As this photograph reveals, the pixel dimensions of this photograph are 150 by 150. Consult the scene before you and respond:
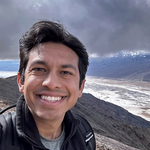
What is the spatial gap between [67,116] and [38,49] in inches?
38.5

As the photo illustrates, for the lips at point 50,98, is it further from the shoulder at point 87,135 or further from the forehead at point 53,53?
the shoulder at point 87,135

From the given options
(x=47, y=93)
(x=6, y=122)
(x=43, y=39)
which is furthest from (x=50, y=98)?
(x=43, y=39)

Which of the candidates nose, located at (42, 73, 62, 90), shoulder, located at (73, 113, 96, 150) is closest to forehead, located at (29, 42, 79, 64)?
nose, located at (42, 73, 62, 90)

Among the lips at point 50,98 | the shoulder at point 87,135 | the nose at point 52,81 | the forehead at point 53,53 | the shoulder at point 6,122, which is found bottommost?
the shoulder at point 87,135

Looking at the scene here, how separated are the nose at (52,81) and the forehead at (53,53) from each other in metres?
0.19

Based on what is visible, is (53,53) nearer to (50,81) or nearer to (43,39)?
(43,39)

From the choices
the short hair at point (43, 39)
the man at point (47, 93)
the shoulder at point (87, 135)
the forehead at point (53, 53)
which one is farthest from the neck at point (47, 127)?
the forehead at point (53, 53)

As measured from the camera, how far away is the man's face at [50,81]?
1.57m

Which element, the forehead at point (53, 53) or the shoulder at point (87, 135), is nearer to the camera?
the forehead at point (53, 53)

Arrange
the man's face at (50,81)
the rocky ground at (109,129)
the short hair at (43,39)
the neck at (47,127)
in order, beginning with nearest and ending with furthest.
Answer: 1. the man's face at (50,81)
2. the neck at (47,127)
3. the short hair at (43,39)
4. the rocky ground at (109,129)

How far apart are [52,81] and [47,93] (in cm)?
14

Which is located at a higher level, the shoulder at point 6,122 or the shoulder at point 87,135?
the shoulder at point 6,122

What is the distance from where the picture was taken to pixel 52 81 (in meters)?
1.56

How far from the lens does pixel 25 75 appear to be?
175cm
